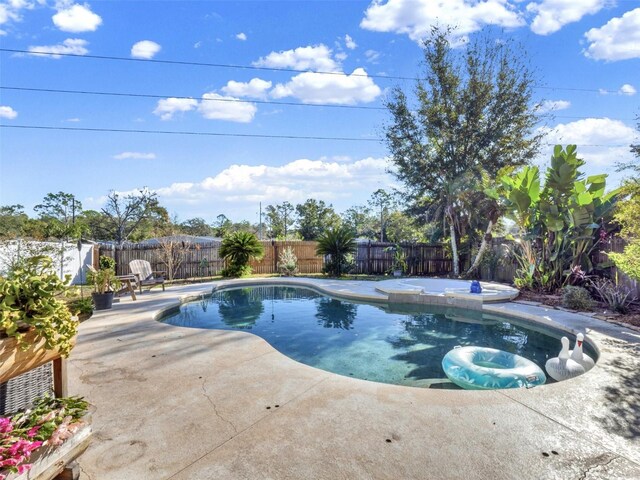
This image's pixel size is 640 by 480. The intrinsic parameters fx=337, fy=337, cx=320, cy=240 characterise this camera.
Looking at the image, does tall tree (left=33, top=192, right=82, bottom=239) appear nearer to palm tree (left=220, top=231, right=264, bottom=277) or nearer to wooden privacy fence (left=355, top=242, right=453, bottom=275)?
palm tree (left=220, top=231, right=264, bottom=277)

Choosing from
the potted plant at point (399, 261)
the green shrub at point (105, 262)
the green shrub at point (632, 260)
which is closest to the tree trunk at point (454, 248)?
the potted plant at point (399, 261)

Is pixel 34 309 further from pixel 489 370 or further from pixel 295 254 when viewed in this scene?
pixel 295 254

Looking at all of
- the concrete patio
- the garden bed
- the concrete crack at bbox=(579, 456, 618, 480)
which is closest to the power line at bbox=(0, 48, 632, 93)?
the garden bed

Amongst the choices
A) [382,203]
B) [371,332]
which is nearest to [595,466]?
[371,332]

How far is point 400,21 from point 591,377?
1050 centimetres

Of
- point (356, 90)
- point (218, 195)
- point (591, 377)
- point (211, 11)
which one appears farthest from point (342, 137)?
point (218, 195)

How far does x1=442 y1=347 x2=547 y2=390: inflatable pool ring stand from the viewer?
355 cm

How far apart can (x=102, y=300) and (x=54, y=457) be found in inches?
250

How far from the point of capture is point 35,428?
5.08ft

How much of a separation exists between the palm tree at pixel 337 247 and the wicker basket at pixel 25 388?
12255 mm

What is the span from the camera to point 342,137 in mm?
16047

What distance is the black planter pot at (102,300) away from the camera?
692 centimetres

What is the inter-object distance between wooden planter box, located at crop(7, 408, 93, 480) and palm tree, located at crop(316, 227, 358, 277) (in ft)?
41.1

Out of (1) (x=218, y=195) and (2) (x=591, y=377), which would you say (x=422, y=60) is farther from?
(1) (x=218, y=195)
